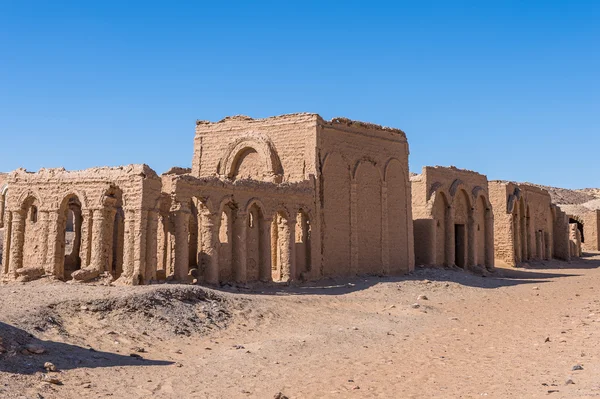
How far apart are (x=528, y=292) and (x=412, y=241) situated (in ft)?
19.4

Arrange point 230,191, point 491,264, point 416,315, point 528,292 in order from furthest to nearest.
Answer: point 491,264 < point 528,292 < point 230,191 < point 416,315

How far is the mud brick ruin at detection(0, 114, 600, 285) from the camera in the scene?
58.7 ft

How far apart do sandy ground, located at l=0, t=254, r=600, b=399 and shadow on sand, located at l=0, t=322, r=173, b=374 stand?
3 cm

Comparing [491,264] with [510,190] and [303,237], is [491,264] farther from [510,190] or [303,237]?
[303,237]

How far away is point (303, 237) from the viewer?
74.8ft

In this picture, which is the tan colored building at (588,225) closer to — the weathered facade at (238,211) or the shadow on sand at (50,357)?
the weathered facade at (238,211)

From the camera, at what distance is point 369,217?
2486 cm

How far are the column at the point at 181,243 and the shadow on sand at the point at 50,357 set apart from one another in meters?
7.34

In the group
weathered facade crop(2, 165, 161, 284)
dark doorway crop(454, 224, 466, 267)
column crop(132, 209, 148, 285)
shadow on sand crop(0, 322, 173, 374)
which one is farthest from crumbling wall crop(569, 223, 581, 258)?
shadow on sand crop(0, 322, 173, 374)

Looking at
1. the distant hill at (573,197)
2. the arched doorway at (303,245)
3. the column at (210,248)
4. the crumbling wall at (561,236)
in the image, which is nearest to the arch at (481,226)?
the arched doorway at (303,245)

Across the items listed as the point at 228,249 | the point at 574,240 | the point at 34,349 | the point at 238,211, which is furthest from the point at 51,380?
the point at 574,240

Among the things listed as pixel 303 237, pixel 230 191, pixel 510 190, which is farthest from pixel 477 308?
pixel 510 190

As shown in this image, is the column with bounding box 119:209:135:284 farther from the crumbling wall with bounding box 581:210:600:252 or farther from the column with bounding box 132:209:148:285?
the crumbling wall with bounding box 581:210:600:252

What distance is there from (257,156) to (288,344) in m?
13.0
